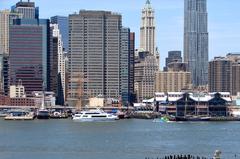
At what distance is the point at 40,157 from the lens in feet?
207

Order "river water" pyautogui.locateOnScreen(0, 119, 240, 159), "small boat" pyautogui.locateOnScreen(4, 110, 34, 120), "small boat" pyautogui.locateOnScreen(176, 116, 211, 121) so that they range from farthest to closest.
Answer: "small boat" pyautogui.locateOnScreen(4, 110, 34, 120), "small boat" pyautogui.locateOnScreen(176, 116, 211, 121), "river water" pyautogui.locateOnScreen(0, 119, 240, 159)

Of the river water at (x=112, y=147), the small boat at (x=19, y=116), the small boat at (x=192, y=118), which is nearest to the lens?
the river water at (x=112, y=147)

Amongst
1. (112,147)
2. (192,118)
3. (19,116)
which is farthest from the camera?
(19,116)

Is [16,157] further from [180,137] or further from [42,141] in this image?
[180,137]

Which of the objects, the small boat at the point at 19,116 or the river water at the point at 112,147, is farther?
the small boat at the point at 19,116

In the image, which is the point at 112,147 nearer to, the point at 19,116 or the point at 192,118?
the point at 192,118

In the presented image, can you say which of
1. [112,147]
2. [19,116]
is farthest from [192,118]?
[112,147]

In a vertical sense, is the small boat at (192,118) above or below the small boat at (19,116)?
above

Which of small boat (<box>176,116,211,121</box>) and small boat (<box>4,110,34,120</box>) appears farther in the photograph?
small boat (<box>4,110,34,120</box>)

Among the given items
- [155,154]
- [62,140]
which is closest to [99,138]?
[62,140]

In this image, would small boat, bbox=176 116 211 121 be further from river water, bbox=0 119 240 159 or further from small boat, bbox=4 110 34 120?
river water, bbox=0 119 240 159

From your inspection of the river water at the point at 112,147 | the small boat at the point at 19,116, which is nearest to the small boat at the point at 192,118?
the small boat at the point at 19,116

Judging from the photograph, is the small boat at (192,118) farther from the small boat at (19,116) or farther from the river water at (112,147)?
the river water at (112,147)

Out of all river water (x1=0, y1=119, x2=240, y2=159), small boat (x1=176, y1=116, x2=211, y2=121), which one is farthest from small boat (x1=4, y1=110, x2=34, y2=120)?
river water (x1=0, y1=119, x2=240, y2=159)
